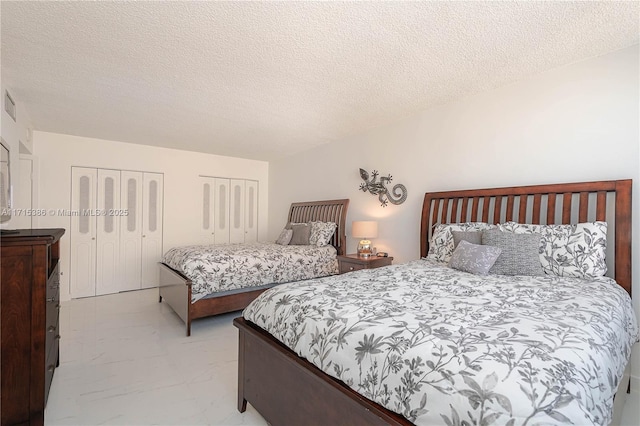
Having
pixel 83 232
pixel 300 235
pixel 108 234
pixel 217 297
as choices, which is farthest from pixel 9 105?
pixel 300 235

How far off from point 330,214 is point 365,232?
97cm

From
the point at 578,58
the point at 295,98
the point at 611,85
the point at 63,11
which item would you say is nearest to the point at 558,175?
the point at 611,85

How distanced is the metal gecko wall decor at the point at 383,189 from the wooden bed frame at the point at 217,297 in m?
0.46

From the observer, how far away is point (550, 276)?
7.25 ft

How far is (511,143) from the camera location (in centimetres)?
291

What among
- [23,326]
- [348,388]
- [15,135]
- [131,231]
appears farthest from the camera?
[131,231]

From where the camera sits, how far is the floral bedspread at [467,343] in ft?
2.87

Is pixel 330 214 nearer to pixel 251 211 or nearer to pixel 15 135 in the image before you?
pixel 251 211

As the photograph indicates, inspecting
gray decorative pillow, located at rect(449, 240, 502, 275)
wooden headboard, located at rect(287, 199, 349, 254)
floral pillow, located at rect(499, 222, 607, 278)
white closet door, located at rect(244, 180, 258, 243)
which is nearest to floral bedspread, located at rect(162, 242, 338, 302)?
wooden headboard, located at rect(287, 199, 349, 254)

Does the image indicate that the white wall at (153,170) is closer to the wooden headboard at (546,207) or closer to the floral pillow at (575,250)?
the wooden headboard at (546,207)

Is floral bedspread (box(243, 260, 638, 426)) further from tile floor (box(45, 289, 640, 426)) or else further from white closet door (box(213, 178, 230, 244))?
white closet door (box(213, 178, 230, 244))

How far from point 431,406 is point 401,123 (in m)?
3.50

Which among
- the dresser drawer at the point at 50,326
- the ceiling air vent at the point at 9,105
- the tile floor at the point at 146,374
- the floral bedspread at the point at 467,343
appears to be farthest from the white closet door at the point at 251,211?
the floral bedspread at the point at 467,343

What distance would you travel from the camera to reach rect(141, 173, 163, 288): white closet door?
5207 millimetres
